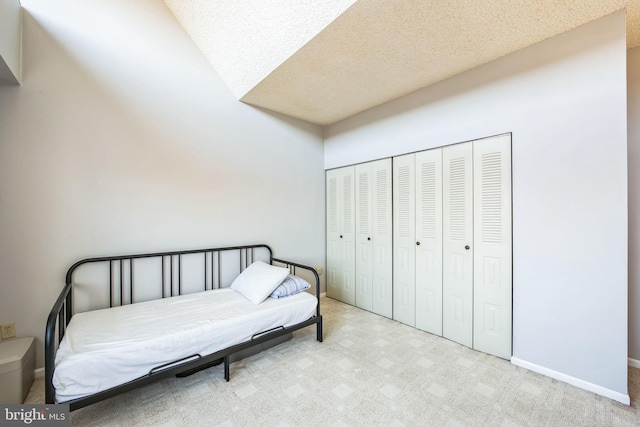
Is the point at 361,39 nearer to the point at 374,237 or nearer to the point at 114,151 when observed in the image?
the point at 374,237

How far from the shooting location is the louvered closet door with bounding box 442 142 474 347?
2.32 metres

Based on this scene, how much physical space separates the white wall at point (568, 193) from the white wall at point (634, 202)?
2.22 ft

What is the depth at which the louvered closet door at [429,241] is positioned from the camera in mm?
2537

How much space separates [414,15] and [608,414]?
274cm

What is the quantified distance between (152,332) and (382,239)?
233 centimetres

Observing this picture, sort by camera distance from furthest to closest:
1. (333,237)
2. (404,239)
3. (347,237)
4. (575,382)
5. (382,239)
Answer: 1. (333,237)
2. (347,237)
3. (382,239)
4. (404,239)
5. (575,382)

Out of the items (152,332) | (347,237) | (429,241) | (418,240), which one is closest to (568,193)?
(429,241)

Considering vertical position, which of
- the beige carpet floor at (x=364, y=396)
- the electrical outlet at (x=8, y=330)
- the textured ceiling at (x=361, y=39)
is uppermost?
the textured ceiling at (x=361, y=39)

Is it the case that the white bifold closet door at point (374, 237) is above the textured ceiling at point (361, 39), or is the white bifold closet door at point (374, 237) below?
below

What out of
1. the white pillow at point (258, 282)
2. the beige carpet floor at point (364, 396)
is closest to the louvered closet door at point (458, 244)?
the beige carpet floor at point (364, 396)

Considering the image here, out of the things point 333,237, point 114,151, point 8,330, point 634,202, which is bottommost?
point 8,330

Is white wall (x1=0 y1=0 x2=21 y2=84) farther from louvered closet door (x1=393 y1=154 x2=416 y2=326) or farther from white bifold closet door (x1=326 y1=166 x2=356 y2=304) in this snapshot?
louvered closet door (x1=393 y1=154 x2=416 y2=326)

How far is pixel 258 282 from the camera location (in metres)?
2.41

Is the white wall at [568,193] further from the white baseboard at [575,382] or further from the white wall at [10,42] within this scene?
the white wall at [10,42]
